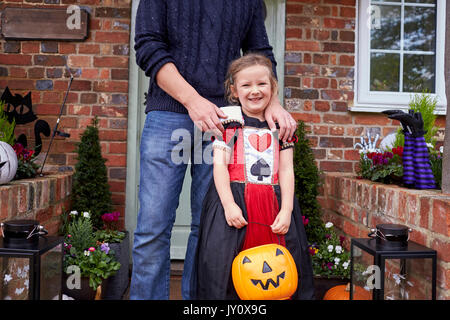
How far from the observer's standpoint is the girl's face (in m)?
1.62

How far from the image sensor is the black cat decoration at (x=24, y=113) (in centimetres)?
300

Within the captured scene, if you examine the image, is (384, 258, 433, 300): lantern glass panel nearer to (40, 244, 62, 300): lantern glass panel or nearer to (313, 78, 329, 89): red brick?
(40, 244, 62, 300): lantern glass panel

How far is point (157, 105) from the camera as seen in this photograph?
5.60 ft

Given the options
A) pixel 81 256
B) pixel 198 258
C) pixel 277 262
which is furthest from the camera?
pixel 81 256

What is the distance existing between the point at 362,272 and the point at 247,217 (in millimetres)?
631

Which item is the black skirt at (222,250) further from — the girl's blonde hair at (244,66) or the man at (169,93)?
the girl's blonde hair at (244,66)

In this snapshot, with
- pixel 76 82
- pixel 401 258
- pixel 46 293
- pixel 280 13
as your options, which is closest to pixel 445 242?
pixel 401 258

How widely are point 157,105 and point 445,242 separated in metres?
1.32

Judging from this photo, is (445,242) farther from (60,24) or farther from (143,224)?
(60,24)

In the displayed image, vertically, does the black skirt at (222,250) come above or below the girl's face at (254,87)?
below

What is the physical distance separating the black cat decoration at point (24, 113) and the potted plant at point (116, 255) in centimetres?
83

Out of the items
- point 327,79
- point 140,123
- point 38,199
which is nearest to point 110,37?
point 140,123

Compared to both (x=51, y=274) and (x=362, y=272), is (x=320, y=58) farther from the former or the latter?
(x=51, y=274)

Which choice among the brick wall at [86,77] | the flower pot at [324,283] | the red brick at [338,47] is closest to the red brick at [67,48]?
the brick wall at [86,77]
